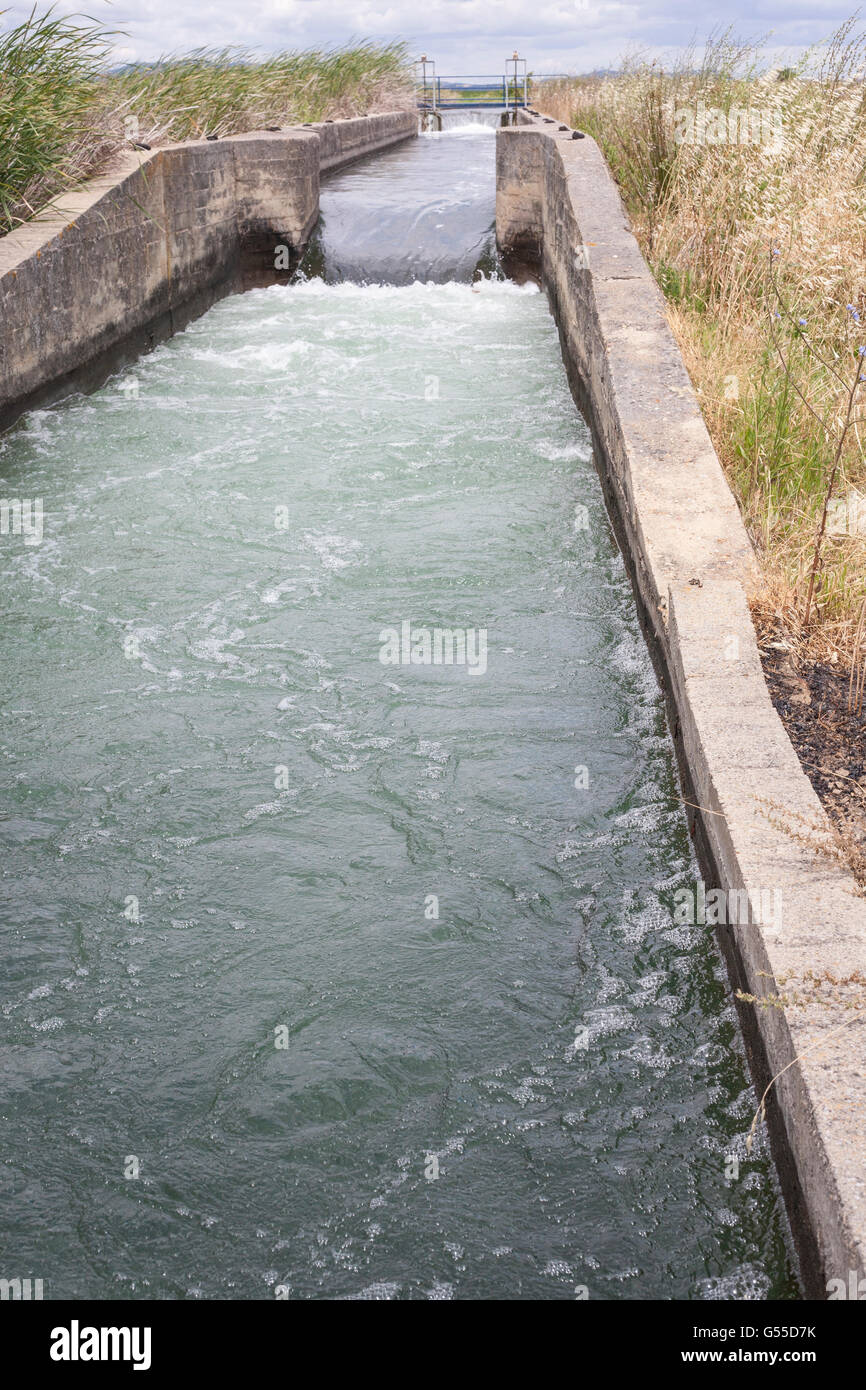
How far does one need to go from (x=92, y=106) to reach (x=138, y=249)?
150cm

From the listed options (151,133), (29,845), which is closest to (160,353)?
(151,133)

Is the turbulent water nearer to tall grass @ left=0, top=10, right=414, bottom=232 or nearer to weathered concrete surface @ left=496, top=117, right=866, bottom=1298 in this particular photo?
weathered concrete surface @ left=496, top=117, right=866, bottom=1298

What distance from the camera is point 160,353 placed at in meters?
9.73

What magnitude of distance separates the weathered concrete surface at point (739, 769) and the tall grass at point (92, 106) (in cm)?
423

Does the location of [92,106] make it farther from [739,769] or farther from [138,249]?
[739,769]

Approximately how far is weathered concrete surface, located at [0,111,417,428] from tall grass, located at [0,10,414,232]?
0.88ft

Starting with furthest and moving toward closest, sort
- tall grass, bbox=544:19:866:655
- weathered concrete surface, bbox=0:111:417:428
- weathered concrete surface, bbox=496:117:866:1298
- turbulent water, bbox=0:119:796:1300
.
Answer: weathered concrete surface, bbox=0:111:417:428
tall grass, bbox=544:19:866:655
turbulent water, bbox=0:119:796:1300
weathered concrete surface, bbox=496:117:866:1298

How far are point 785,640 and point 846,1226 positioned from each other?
2.46 m

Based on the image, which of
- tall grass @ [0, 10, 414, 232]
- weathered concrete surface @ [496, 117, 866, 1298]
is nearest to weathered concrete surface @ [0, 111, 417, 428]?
tall grass @ [0, 10, 414, 232]

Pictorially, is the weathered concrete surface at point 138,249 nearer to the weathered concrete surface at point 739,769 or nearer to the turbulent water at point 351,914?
the turbulent water at point 351,914

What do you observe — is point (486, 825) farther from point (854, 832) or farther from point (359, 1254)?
point (359, 1254)

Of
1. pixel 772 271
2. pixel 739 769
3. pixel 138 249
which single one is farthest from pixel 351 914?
pixel 138 249

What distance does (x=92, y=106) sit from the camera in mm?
9836

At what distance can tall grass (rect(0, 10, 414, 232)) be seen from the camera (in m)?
8.44
